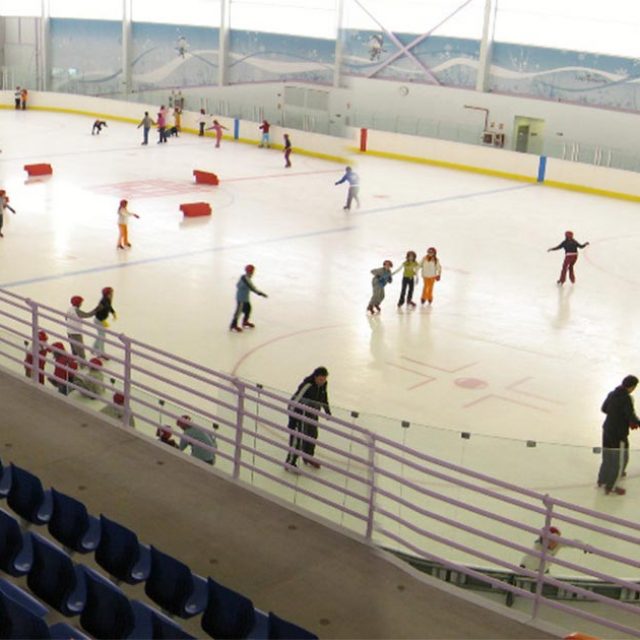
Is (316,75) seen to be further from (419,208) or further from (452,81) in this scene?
(419,208)

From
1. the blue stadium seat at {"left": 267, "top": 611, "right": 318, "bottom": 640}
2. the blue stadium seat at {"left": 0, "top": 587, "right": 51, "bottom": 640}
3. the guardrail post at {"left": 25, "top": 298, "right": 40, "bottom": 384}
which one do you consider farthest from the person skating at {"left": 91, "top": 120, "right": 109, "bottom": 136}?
the blue stadium seat at {"left": 267, "top": 611, "right": 318, "bottom": 640}

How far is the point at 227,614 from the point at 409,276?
13.2 meters

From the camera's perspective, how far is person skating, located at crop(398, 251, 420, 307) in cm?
1939

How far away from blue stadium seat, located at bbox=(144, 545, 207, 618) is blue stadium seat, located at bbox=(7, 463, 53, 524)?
1.44 m

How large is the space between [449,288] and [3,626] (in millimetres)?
16093

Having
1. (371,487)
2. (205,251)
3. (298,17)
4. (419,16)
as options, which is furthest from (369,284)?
(298,17)

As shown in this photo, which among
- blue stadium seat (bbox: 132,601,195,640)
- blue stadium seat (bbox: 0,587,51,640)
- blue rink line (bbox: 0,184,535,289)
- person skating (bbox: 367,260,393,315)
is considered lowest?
blue rink line (bbox: 0,184,535,289)

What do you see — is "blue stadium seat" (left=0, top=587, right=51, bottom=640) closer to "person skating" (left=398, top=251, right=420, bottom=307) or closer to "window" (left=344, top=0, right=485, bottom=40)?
"person skating" (left=398, top=251, right=420, bottom=307)

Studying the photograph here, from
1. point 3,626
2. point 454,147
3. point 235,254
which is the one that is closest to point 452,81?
point 454,147

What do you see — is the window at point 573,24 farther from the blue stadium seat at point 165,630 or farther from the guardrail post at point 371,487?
the blue stadium seat at point 165,630

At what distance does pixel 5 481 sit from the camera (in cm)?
860

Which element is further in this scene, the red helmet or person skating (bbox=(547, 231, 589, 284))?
person skating (bbox=(547, 231, 589, 284))

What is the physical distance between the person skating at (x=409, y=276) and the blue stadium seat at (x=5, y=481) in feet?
38.0

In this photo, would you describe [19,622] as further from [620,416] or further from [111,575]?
[620,416]
